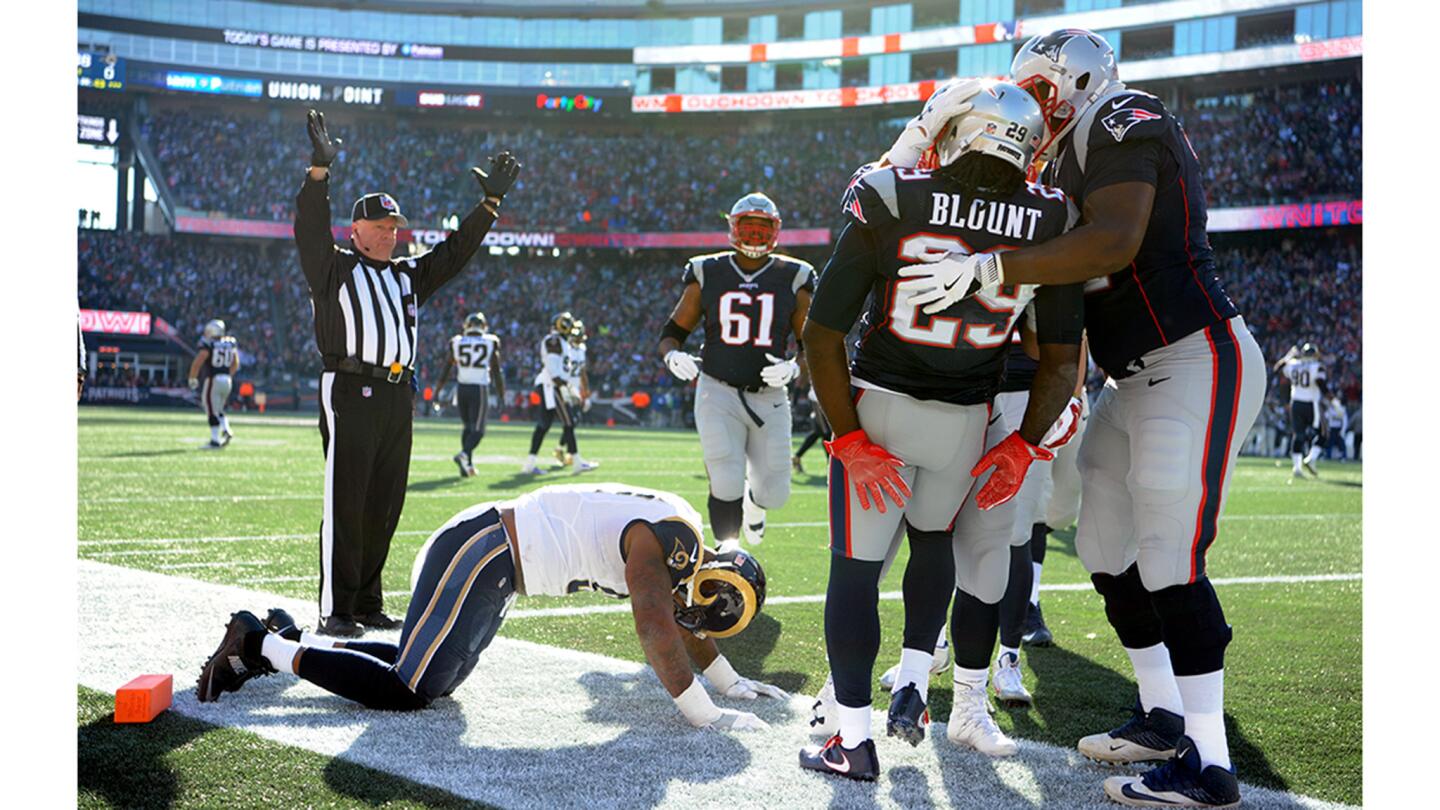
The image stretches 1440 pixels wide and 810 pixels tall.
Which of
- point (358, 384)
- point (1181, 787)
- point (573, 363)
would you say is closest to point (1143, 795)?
point (1181, 787)

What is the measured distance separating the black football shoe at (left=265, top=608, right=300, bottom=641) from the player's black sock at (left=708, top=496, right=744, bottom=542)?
8.19 feet

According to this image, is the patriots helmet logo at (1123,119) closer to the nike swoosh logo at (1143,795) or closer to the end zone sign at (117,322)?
the nike swoosh logo at (1143,795)

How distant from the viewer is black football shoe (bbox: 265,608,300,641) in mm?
3867

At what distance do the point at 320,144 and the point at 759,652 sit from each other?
269 centimetres

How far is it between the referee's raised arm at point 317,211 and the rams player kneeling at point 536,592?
1762 mm

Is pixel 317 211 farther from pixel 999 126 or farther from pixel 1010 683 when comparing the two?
pixel 1010 683

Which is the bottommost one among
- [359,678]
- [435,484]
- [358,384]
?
[435,484]

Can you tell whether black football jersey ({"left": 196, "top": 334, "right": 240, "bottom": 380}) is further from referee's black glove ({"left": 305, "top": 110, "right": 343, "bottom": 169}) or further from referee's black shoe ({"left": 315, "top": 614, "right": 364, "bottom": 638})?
referee's black shoe ({"left": 315, "top": 614, "right": 364, "bottom": 638})

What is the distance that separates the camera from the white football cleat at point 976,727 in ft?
11.1

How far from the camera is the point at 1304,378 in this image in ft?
51.5

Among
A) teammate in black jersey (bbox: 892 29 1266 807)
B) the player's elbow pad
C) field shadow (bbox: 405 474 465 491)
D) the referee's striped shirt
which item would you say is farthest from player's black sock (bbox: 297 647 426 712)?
field shadow (bbox: 405 474 465 491)

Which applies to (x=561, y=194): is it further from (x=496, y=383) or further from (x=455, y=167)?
(x=496, y=383)

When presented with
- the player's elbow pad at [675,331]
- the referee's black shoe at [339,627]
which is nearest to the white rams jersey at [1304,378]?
the player's elbow pad at [675,331]
